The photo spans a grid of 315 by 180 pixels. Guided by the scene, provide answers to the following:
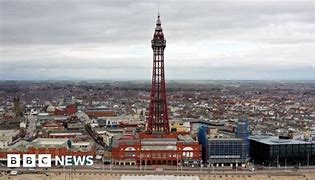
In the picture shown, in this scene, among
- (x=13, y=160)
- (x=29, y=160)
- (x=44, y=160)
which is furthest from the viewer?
(x=13, y=160)

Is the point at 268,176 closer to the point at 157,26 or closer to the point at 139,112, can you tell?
the point at 157,26

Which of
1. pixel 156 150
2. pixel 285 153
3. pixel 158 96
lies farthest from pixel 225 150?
pixel 158 96

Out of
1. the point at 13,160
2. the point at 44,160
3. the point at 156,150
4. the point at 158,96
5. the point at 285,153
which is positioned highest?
the point at 158,96

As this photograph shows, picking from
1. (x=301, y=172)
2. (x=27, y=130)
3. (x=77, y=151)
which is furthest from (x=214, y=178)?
(x=27, y=130)

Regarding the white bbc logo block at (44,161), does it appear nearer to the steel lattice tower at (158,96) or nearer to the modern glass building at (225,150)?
the steel lattice tower at (158,96)

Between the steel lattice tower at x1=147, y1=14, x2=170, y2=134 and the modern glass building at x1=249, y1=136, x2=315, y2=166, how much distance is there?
1032cm

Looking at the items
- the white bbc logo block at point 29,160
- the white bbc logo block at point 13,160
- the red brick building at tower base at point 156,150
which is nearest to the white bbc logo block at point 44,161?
the white bbc logo block at point 29,160

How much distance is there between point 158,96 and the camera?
5769 cm

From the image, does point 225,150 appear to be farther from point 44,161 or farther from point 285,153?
point 44,161

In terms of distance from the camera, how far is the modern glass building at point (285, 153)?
55.8m

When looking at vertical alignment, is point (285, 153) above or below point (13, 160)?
above

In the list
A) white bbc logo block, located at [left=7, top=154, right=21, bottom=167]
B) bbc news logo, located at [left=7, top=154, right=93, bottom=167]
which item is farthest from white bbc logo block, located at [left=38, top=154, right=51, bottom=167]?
white bbc logo block, located at [left=7, top=154, right=21, bottom=167]

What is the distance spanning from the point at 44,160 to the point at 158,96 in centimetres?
1367

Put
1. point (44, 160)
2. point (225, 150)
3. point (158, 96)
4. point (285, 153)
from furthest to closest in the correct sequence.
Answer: point (158, 96)
point (285, 153)
point (225, 150)
point (44, 160)
